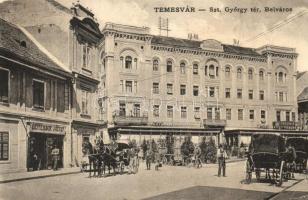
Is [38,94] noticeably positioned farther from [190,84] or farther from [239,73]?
[239,73]

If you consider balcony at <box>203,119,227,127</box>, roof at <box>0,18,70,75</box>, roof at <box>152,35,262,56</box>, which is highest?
roof at <box>152,35,262,56</box>

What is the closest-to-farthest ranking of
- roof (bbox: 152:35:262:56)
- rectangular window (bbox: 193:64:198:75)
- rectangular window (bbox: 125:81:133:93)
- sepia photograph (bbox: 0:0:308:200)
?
1. sepia photograph (bbox: 0:0:308:200)
2. rectangular window (bbox: 125:81:133:93)
3. roof (bbox: 152:35:262:56)
4. rectangular window (bbox: 193:64:198:75)

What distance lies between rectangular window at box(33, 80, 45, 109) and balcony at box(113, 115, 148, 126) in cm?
1822

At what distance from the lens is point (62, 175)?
15.7 m

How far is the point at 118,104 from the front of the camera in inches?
1394

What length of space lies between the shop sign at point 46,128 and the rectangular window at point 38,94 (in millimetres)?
654

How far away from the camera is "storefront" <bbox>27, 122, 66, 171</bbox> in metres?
16.2

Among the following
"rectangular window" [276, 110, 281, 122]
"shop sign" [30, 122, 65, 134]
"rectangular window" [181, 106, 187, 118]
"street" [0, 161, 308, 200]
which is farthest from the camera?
"rectangular window" [276, 110, 281, 122]

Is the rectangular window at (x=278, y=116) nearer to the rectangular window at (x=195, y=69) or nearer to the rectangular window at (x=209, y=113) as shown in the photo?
the rectangular window at (x=209, y=113)

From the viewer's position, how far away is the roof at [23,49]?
14.1 meters

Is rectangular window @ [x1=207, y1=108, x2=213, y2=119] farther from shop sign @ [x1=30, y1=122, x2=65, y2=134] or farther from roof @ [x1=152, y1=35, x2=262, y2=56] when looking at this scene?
shop sign @ [x1=30, y1=122, x2=65, y2=134]

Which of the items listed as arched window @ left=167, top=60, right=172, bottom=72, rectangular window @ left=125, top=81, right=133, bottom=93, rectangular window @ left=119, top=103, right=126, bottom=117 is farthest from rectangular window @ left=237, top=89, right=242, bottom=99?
rectangular window @ left=119, top=103, right=126, bottom=117

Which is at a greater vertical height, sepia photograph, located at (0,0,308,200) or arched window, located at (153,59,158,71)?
arched window, located at (153,59,158,71)

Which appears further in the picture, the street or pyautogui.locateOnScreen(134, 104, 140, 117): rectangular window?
pyautogui.locateOnScreen(134, 104, 140, 117): rectangular window
